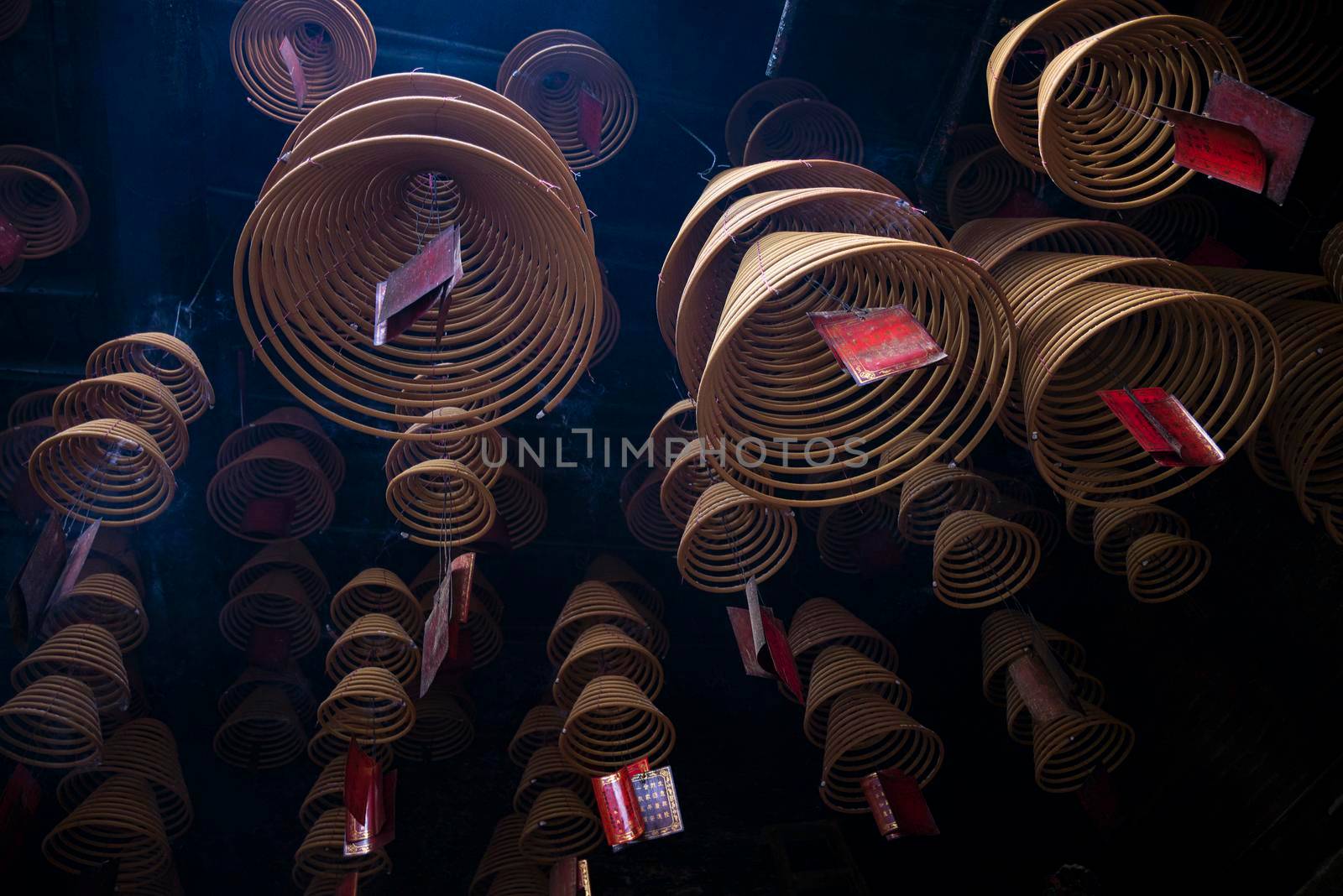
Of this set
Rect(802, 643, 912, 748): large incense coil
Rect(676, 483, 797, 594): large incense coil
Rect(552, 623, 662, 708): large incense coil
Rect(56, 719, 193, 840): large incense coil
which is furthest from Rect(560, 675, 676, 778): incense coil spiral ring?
Rect(56, 719, 193, 840): large incense coil

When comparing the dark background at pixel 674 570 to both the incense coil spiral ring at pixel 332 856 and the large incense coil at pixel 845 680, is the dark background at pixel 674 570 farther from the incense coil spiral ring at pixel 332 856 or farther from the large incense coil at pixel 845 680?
the large incense coil at pixel 845 680

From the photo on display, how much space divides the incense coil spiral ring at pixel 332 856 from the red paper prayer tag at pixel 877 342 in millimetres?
3674

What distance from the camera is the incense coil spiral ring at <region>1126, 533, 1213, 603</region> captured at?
4.06 m

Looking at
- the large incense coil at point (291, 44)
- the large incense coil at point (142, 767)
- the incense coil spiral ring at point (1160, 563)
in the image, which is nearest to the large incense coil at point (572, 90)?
the large incense coil at point (291, 44)

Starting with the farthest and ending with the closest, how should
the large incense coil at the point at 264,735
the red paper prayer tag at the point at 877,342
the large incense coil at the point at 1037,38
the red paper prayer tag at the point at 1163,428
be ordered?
the large incense coil at the point at 264,735, the large incense coil at the point at 1037,38, the red paper prayer tag at the point at 1163,428, the red paper prayer tag at the point at 877,342

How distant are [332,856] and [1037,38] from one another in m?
5.80

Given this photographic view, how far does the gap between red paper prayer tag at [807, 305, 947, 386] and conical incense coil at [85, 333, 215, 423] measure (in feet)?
10.3

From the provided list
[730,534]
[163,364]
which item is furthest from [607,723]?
[163,364]

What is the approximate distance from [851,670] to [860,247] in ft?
9.35

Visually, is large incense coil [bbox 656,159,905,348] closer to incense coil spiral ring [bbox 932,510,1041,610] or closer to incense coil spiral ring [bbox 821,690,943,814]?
incense coil spiral ring [bbox 932,510,1041,610]

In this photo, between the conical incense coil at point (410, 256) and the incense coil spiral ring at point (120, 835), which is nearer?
the conical incense coil at point (410, 256)

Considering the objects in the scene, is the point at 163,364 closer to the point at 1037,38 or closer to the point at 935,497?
the point at 935,497

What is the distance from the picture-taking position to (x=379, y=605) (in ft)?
16.8

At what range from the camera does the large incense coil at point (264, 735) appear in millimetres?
5375
